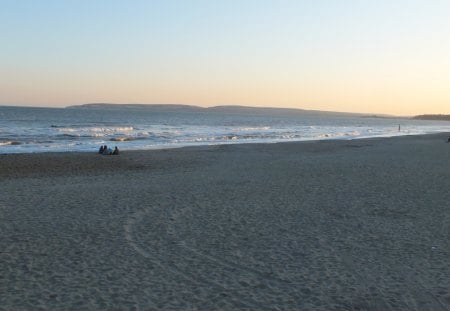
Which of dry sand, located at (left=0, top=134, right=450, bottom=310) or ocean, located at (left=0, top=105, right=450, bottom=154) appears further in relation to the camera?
ocean, located at (left=0, top=105, right=450, bottom=154)

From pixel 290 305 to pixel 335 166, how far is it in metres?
13.5

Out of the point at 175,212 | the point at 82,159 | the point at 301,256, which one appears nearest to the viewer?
the point at 301,256

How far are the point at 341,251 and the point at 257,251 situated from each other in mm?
1175

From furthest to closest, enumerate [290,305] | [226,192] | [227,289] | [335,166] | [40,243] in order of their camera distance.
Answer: [335,166] → [226,192] → [40,243] → [227,289] → [290,305]

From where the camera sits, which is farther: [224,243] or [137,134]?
[137,134]

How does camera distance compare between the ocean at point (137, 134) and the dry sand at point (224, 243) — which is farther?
the ocean at point (137, 134)

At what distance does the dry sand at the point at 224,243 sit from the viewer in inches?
210

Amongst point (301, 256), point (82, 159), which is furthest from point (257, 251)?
point (82, 159)

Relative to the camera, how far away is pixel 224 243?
24.4 feet

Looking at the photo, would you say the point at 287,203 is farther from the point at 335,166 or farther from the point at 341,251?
the point at 335,166

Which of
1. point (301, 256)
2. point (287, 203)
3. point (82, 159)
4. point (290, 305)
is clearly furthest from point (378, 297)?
point (82, 159)

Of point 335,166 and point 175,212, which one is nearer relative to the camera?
point 175,212

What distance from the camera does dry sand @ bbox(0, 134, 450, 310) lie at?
17.5 feet

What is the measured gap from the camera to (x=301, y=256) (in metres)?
6.82
